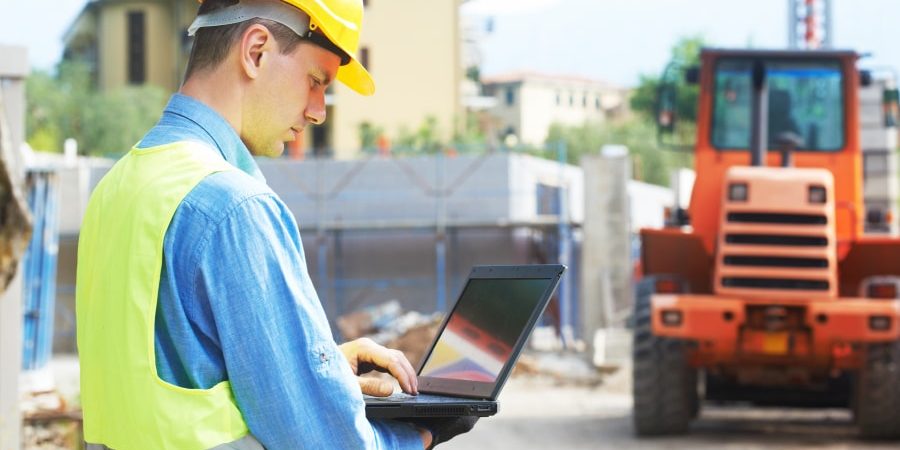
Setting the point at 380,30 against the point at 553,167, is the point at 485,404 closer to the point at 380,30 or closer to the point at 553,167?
the point at 553,167

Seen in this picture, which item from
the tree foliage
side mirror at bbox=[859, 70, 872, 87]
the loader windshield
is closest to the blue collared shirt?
the loader windshield

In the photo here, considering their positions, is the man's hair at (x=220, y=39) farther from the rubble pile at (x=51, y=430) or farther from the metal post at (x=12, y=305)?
the metal post at (x=12, y=305)

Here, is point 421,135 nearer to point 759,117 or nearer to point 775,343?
point 759,117

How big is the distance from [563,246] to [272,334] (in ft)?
85.0

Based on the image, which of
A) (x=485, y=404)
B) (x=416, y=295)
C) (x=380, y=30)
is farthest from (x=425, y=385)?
(x=380, y=30)

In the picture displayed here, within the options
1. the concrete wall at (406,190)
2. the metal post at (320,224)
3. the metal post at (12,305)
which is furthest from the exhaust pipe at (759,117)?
the metal post at (320,224)

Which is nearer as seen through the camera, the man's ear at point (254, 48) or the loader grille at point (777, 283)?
the man's ear at point (254, 48)

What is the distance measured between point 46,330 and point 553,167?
46.8 feet

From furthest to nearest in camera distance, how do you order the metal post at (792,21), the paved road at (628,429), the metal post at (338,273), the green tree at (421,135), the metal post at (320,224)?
the green tree at (421,135) < the metal post at (792,21) < the metal post at (338,273) < the metal post at (320,224) < the paved road at (628,429)

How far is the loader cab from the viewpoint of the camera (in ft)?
43.2

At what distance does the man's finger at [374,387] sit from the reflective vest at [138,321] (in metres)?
0.38

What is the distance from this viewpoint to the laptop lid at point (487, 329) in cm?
268

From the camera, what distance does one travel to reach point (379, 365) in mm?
2678

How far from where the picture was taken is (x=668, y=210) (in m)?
14.8
